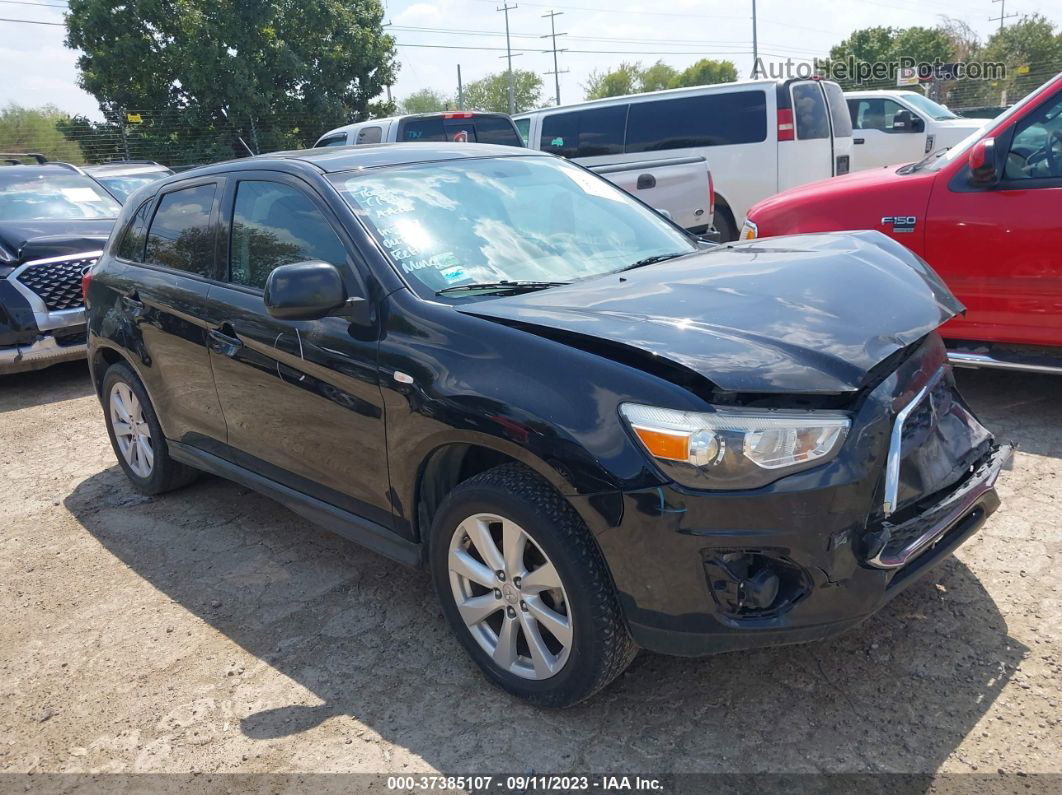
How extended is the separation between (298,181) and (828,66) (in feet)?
154

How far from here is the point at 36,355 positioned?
731cm

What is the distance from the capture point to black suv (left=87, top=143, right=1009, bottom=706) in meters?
2.36

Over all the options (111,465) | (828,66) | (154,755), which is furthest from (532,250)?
(828,66)

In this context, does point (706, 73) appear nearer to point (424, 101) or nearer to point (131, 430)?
point (424, 101)

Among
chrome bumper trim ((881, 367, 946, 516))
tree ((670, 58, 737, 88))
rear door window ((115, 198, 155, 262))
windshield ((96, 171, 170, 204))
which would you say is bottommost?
chrome bumper trim ((881, 367, 946, 516))

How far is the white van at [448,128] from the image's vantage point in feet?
35.6

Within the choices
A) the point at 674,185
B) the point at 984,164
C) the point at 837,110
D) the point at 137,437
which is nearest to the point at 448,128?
the point at 674,185

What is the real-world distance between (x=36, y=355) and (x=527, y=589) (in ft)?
20.5

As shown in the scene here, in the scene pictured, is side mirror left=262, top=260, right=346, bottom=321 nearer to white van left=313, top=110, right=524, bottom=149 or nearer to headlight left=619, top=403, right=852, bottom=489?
headlight left=619, top=403, right=852, bottom=489

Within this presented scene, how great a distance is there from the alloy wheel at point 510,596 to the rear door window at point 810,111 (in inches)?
349

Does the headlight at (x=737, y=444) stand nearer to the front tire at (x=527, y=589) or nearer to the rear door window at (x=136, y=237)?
the front tire at (x=527, y=589)

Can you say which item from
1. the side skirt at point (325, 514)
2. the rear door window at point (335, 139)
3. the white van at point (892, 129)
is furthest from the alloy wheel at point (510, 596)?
the white van at point (892, 129)

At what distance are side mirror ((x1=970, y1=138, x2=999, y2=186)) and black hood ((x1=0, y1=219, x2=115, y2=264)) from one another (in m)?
6.53

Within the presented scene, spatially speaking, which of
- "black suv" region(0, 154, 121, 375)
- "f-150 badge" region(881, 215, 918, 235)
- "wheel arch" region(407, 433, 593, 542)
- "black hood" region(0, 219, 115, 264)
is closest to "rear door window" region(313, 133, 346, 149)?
"black suv" region(0, 154, 121, 375)
